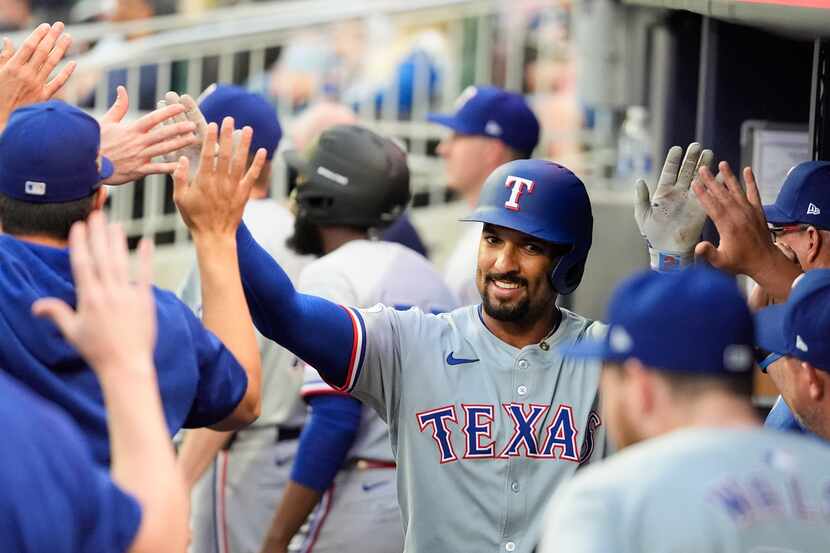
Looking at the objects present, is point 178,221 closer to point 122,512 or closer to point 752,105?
point 752,105

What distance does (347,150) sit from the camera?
525 centimetres

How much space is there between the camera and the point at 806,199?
429cm

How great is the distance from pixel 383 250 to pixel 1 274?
1.87m

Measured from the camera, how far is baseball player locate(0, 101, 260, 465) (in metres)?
3.17

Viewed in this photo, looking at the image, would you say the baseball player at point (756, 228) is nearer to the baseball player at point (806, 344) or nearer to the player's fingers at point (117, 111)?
the baseball player at point (806, 344)

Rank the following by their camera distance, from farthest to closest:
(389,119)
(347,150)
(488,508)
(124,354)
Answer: (389,119) < (347,150) < (488,508) < (124,354)

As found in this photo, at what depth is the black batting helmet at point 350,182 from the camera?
5172mm

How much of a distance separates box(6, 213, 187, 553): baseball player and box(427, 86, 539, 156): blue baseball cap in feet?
13.5

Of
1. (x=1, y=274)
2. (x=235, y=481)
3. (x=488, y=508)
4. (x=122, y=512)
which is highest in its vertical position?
(x=1, y=274)

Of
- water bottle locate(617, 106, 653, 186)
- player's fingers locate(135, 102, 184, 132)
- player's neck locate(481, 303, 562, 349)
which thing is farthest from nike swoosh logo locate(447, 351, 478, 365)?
water bottle locate(617, 106, 653, 186)

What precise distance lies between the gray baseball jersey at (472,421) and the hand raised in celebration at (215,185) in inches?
19.3

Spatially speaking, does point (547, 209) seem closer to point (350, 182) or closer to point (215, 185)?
point (215, 185)

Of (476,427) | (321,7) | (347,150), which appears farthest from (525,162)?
(321,7)

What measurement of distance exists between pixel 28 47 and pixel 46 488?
219 centimetres
